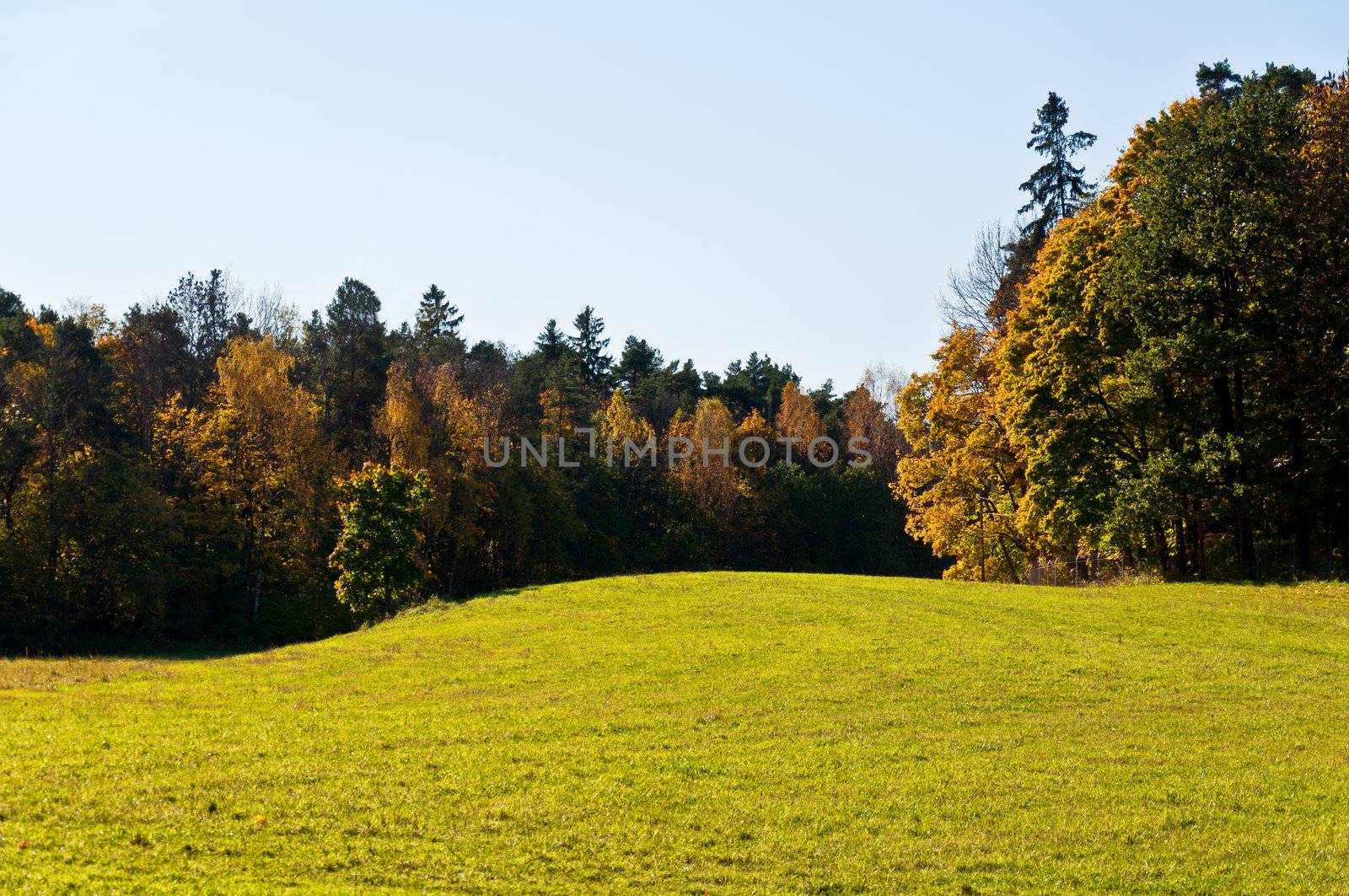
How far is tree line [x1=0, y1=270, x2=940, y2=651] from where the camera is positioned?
4503 cm

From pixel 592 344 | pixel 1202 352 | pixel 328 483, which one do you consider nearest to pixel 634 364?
pixel 592 344

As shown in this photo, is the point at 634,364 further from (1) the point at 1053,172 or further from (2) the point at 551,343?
(1) the point at 1053,172

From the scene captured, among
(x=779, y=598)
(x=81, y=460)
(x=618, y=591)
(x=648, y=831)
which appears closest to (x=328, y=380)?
(x=81, y=460)

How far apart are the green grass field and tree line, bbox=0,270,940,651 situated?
65.3 ft

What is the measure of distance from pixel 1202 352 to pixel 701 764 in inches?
1073

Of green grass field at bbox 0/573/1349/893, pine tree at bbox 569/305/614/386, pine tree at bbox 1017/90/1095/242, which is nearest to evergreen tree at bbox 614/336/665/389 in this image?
pine tree at bbox 569/305/614/386

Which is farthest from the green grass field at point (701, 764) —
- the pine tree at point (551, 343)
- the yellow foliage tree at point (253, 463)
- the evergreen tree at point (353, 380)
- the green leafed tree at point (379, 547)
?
the pine tree at point (551, 343)

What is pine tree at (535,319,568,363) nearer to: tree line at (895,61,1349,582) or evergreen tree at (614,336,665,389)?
evergreen tree at (614,336,665,389)

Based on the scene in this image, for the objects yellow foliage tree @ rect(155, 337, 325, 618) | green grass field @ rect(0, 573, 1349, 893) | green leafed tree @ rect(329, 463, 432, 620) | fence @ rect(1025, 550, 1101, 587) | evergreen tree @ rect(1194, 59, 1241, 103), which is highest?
evergreen tree @ rect(1194, 59, 1241, 103)

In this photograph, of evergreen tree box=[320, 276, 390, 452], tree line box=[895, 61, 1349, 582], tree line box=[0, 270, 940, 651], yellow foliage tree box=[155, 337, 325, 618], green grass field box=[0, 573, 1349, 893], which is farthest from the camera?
evergreen tree box=[320, 276, 390, 452]

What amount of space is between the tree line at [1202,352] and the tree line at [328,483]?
26883 millimetres

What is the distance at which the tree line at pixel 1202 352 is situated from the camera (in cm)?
3481

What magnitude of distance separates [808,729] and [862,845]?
216 inches

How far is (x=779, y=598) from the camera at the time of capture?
3372 cm
